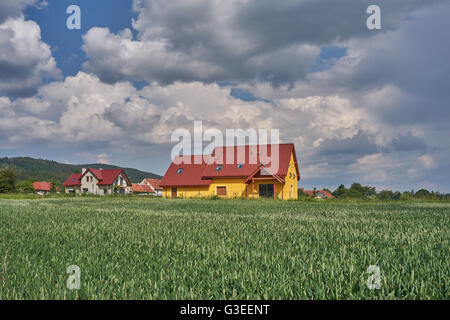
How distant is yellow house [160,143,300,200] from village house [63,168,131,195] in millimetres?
35402

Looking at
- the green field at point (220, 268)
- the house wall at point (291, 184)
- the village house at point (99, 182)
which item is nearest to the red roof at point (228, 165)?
the house wall at point (291, 184)

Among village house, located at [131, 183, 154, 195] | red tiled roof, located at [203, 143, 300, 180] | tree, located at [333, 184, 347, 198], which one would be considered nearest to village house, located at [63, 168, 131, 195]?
village house, located at [131, 183, 154, 195]

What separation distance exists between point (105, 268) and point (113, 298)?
42.3 inches

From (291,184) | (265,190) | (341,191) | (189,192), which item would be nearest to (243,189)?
(265,190)

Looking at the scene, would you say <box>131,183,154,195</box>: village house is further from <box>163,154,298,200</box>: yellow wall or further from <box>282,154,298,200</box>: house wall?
<box>282,154,298,200</box>: house wall

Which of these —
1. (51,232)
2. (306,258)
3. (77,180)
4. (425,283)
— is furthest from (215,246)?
(77,180)

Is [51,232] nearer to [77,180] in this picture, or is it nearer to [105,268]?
[105,268]

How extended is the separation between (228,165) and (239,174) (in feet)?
8.71

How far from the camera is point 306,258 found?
4.10 metres

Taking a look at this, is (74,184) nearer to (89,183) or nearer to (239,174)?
(89,183)

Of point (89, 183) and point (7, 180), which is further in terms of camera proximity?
point (89, 183)

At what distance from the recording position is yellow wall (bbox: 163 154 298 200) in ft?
120

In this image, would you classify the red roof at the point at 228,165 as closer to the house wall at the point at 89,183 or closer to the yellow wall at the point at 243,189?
the yellow wall at the point at 243,189

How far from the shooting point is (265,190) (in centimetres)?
3722
